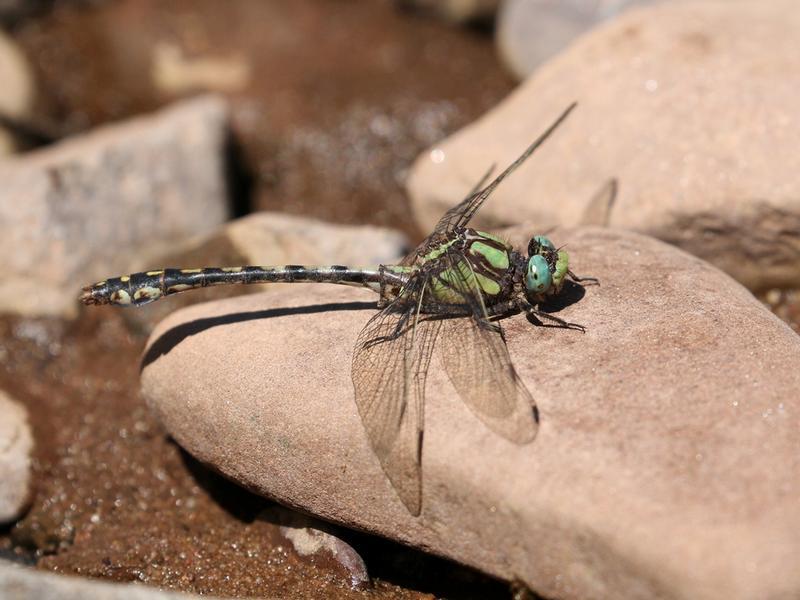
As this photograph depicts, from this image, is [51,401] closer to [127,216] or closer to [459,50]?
[127,216]

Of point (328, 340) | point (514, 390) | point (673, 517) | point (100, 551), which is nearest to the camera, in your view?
point (673, 517)

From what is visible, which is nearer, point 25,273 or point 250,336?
point 250,336

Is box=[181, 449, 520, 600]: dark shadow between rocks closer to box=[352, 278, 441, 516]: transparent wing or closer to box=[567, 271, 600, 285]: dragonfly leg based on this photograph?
box=[352, 278, 441, 516]: transparent wing

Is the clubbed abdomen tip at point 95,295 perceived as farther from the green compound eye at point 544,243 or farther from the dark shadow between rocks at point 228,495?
the green compound eye at point 544,243

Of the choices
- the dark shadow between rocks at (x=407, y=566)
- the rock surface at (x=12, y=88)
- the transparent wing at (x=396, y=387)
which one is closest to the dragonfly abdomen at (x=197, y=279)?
the transparent wing at (x=396, y=387)

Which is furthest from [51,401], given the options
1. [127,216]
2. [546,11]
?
[546,11]

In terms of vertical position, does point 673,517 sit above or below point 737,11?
below
